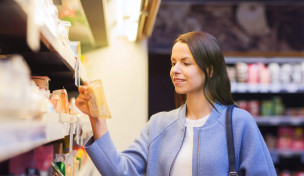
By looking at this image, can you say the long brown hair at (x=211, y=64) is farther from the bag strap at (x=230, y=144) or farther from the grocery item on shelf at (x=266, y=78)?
the grocery item on shelf at (x=266, y=78)

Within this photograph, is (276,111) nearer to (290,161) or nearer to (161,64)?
(290,161)

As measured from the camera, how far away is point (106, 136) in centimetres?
180

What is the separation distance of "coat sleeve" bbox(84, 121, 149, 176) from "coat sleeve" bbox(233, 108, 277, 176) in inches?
20.0

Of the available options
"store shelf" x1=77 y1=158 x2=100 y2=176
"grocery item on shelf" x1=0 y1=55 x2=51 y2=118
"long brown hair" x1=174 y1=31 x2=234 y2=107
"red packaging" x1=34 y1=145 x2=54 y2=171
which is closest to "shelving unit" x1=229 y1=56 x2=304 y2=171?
"store shelf" x1=77 y1=158 x2=100 y2=176

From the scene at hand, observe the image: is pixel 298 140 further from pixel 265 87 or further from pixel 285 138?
pixel 265 87

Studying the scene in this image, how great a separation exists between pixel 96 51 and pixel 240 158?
99.8 inches

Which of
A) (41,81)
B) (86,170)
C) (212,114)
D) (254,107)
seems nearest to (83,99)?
(41,81)

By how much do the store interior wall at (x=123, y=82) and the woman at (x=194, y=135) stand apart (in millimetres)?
2041

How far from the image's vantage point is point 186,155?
1.99m

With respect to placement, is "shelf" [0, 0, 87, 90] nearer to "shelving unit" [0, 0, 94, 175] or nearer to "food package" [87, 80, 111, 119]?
"shelving unit" [0, 0, 94, 175]

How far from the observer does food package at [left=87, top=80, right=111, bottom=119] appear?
1.63 m

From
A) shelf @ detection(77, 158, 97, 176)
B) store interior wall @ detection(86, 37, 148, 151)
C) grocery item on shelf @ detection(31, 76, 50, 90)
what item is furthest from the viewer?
store interior wall @ detection(86, 37, 148, 151)

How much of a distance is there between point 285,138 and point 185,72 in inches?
149

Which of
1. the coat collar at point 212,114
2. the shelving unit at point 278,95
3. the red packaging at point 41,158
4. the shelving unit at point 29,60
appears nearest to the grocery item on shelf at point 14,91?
the shelving unit at point 29,60
